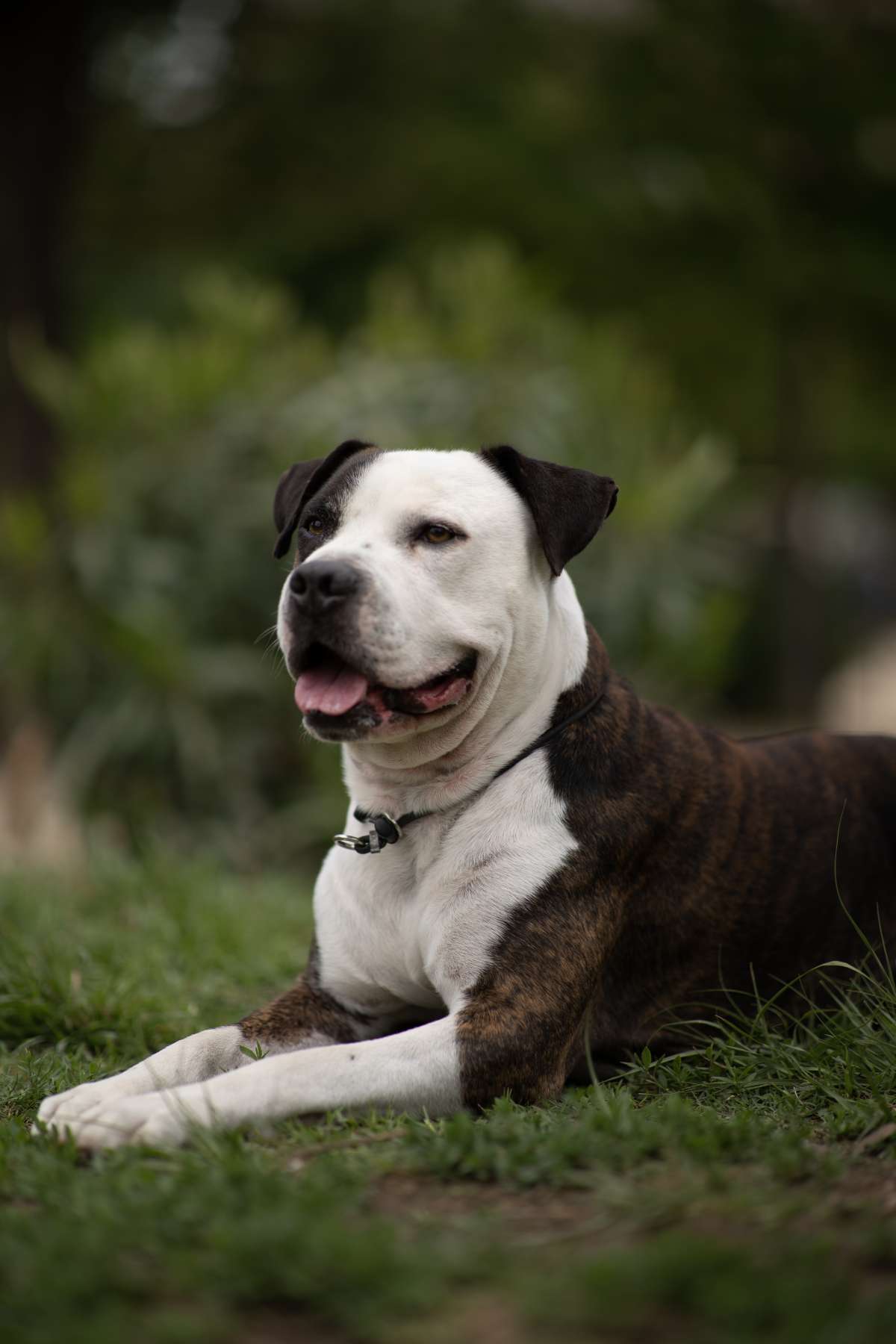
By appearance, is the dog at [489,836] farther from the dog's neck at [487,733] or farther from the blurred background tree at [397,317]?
the blurred background tree at [397,317]

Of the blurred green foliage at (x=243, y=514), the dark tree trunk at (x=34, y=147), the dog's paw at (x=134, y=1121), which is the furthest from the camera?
the dark tree trunk at (x=34, y=147)

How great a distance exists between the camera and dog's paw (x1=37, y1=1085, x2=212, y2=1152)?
2545 millimetres

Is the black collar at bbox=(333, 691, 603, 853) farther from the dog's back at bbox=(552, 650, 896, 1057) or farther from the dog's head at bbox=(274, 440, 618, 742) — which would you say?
the dog's head at bbox=(274, 440, 618, 742)

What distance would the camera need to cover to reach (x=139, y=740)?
7406 mm

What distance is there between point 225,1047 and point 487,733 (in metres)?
0.95

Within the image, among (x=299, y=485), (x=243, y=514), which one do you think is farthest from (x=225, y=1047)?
(x=243, y=514)

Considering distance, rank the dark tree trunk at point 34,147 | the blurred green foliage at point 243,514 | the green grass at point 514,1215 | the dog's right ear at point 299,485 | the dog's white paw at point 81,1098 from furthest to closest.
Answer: the dark tree trunk at point 34,147, the blurred green foliage at point 243,514, the dog's right ear at point 299,485, the dog's white paw at point 81,1098, the green grass at point 514,1215

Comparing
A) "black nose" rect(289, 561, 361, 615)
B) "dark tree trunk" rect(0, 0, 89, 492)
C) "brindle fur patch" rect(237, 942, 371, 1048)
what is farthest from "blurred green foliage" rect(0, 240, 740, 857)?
"black nose" rect(289, 561, 361, 615)

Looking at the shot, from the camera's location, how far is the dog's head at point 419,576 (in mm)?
2982

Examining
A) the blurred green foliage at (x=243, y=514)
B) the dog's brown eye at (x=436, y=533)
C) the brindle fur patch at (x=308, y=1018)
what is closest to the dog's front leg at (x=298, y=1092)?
the brindle fur patch at (x=308, y=1018)

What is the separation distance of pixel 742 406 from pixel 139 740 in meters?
7.79

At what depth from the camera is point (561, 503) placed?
Result: 324cm

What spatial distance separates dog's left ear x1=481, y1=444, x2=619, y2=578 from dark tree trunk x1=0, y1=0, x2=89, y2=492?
7.23 metres

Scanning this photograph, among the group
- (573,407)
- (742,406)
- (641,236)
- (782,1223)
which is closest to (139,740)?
(573,407)
